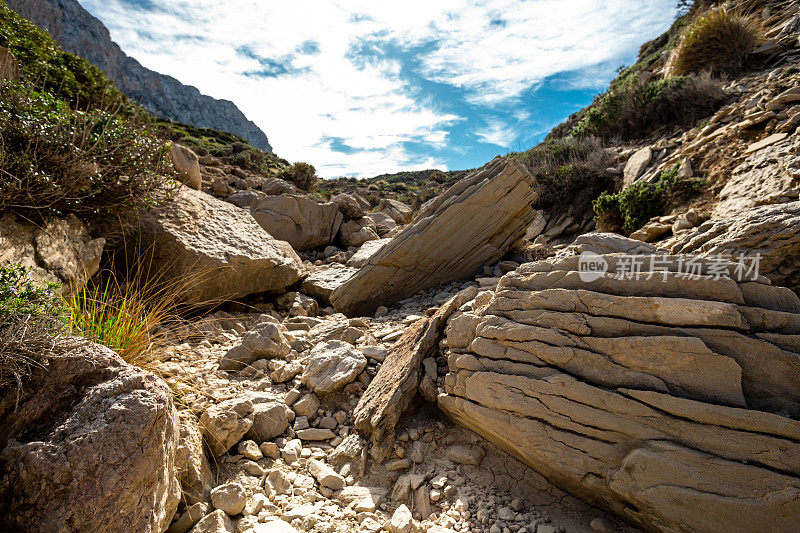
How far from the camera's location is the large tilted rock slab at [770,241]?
166 inches

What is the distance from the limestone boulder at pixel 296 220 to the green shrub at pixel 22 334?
22.9 ft

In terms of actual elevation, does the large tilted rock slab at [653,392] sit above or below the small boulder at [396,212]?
below

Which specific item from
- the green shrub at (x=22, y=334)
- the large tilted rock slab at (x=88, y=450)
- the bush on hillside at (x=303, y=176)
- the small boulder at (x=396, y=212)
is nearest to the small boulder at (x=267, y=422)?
the large tilted rock slab at (x=88, y=450)

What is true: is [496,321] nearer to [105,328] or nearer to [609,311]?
[609,311]

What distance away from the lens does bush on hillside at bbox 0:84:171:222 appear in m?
3.70

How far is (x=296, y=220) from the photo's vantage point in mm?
9695

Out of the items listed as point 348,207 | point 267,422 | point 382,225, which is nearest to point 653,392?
point 267,422

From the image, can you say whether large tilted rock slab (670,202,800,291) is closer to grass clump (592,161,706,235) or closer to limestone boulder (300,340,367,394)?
grass clump (592,161,706,235)

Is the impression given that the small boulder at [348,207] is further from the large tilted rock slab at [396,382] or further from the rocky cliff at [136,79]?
the rocky cliff at [136,79]

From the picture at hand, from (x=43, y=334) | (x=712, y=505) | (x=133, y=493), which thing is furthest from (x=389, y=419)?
(x=43, y=334)

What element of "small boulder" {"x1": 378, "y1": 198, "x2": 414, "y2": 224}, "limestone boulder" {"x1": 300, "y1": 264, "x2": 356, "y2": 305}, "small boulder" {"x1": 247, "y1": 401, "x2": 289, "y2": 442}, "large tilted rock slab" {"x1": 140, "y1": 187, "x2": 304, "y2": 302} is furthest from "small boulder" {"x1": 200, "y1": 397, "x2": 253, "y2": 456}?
"small boulder" {"x1": 378, "y1": 198, "x2": 414, "y2": 224}

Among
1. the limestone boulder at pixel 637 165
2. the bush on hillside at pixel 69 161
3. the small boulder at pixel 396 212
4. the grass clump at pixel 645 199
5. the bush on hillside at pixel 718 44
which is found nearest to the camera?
the bush on hillside at pixel 69 161

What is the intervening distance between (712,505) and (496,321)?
1798 millimetres

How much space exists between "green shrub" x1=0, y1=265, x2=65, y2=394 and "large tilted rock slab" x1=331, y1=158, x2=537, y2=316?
4.33 meters
